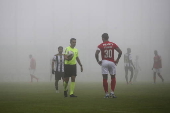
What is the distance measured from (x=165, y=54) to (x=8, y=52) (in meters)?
22.5

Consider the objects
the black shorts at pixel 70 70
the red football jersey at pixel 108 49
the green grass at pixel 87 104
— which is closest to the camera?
the green grass at pixel 87 104

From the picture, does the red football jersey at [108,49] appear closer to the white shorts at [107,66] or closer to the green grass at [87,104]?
the white shorts at [107,66]

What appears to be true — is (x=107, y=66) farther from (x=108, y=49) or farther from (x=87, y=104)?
(x=87, y=104)

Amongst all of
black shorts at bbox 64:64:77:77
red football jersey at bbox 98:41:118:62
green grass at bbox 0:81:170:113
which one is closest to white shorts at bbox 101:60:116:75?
red football jersey at bbox 98:41:118:62

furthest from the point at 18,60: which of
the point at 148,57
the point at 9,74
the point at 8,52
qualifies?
the point at 148,57

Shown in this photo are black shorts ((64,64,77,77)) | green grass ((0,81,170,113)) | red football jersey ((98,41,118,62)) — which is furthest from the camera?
black shorts ((64,64,77,77))

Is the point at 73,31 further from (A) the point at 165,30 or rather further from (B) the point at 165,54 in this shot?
(B) the point at 165,54

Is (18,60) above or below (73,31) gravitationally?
below

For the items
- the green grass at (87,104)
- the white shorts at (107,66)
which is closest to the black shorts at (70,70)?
the green grass at (87,104)

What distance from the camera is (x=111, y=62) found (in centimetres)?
Answer: 1012

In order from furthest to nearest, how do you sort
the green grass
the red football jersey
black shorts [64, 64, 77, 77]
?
1. black shorts [64, 64, 77, 77]
2. the red football jersey
3. the green grass

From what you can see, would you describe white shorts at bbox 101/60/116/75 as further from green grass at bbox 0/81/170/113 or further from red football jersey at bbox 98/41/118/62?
green grass at bbox 0/81/170/113

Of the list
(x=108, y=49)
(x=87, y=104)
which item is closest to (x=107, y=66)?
(x=108, y=49)

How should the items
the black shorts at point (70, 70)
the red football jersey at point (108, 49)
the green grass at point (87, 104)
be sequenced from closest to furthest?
the green grass at point (87, 104), the red football jersey at point (108, 49), the black shorts at point (70, 70)
